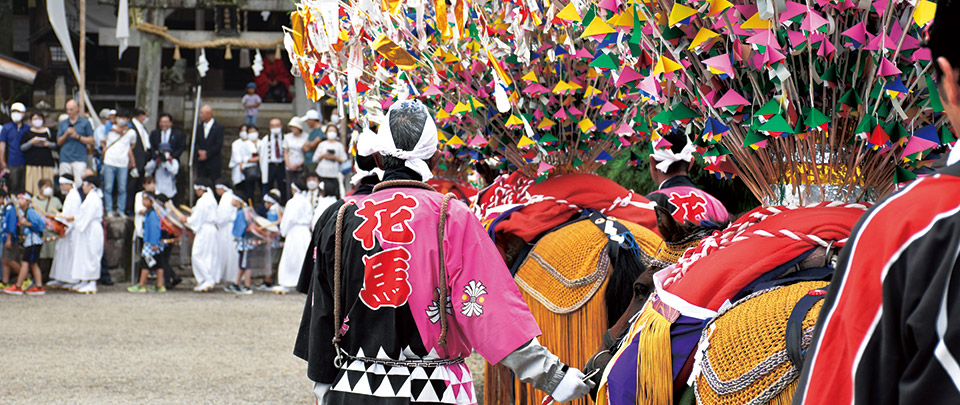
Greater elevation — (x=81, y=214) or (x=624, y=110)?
(x=624, y=110)

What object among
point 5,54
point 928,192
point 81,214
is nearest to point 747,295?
point 928,192

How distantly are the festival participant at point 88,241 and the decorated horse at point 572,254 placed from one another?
9651 mm

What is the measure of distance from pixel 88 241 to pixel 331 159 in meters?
3.48

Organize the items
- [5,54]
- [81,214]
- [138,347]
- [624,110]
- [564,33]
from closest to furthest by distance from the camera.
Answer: [564,33] < [624,110] < [138,347] < [81,214] < [5,54]

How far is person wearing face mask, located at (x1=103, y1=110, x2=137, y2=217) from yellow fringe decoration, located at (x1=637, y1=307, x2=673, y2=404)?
1343 centimetres

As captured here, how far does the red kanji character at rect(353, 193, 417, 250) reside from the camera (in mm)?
2639

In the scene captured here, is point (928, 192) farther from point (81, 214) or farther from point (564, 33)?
point (81, 214)

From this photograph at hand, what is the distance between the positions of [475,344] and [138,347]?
21.3 ft

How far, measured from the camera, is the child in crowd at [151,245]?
12.7 meters

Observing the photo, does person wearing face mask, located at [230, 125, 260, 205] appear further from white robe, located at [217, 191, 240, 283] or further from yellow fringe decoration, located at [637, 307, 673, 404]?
yellow fringe decoration, located at [637, 307, 673, 404]

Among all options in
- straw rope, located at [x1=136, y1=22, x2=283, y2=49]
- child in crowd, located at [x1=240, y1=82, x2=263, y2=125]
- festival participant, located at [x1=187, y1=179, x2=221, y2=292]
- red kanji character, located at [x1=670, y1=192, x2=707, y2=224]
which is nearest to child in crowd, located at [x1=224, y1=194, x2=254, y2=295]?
festival participant, located at [x1=187, y1=179, x2=221, y2=292]

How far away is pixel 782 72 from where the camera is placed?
1.99m

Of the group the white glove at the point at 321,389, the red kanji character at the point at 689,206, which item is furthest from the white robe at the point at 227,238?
the white glove at the point at 321,389

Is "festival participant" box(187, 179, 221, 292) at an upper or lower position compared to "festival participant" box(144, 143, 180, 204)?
lower
